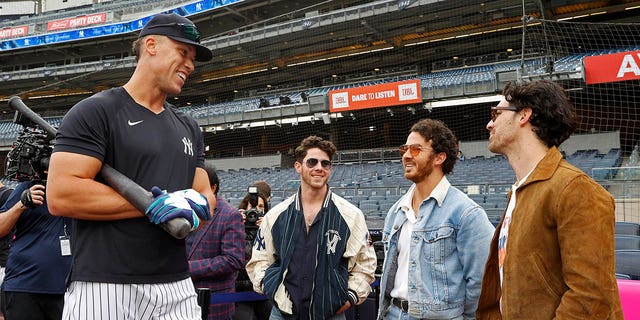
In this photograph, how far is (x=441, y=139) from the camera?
2908 mm

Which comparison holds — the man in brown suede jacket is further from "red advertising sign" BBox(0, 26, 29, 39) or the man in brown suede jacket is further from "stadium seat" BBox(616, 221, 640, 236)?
"red advertising sign" BBox(0, 26, 29, 39)

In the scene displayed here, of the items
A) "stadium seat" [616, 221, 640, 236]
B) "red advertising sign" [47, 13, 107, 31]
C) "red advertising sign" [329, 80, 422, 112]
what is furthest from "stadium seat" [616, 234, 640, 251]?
"red advertising sign" [47, 13, 107, 31]

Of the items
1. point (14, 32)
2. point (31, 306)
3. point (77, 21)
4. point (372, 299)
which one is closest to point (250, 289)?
point (372, 299)

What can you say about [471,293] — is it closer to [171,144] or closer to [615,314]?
[615,314]

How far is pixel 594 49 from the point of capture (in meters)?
20.5

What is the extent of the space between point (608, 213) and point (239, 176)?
20881 millimetres

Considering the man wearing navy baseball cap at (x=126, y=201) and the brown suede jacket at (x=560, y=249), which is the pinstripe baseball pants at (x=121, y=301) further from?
the brown suede jacket at (x=560, y=249)

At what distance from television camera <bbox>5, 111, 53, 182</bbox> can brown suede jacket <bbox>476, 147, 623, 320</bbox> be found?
6.10ft

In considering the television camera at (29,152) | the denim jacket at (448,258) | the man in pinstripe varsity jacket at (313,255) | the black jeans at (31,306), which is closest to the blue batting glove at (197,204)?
the television camera at (29,152)

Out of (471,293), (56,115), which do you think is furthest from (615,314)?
(56,115)

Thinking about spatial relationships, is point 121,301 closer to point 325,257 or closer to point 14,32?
point 325,257

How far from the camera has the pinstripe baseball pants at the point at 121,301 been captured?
1.65 m

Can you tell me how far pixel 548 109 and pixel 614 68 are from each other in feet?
39.6

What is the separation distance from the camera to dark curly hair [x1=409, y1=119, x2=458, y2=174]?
2.91m
